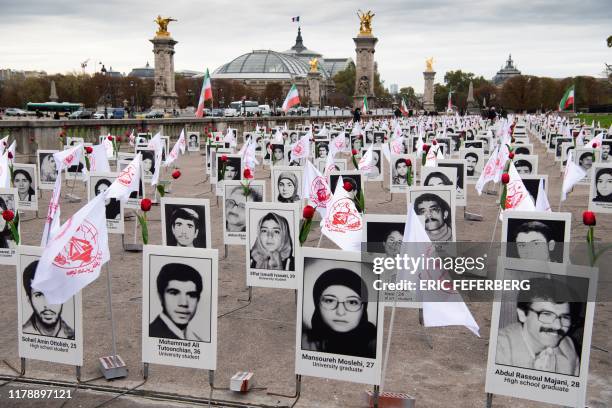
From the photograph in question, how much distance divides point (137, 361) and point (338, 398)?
75.0 inches

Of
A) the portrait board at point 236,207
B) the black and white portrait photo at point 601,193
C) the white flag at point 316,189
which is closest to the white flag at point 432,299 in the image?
the white flag at point 316,189

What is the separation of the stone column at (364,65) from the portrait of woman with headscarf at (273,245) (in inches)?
3173

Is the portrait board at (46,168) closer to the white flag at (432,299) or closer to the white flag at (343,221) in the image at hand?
the white flag at (343,221)

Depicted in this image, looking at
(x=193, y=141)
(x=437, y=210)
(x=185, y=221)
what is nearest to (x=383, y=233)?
(x=437, y=210)

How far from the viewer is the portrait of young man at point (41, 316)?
5.42 metres

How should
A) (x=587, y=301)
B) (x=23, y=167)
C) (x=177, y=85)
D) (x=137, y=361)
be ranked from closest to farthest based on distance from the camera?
(x=587, y=301) → (x=137, y=361) → (x=23, y=167) → (x=177, y=85)

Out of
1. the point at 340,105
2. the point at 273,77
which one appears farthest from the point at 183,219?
the point at 273,77

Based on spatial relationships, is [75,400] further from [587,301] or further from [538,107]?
[538,107]

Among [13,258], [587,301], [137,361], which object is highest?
[587,301]

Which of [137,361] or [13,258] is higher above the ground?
[13,258]

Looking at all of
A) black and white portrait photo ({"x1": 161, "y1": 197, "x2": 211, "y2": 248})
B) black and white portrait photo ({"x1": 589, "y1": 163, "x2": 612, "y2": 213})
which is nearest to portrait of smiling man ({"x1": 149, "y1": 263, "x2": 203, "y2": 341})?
black and white portrait photo ({"x1": 161, "y1": 197, "x2": 211, "y2": 248})

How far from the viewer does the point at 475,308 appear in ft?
26.0

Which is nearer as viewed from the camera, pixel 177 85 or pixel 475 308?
pixel 475 308

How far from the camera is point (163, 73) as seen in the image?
236 feet
